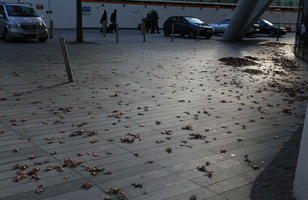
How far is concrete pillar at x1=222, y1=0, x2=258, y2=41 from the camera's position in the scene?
23.0 metres

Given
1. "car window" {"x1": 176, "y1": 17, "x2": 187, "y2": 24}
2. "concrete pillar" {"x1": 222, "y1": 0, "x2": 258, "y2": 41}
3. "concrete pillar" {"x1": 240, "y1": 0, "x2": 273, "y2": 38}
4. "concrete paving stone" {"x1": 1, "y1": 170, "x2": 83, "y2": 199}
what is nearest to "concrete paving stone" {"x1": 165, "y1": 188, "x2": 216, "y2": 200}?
"concrete paving stone" {"x1": 1, "y1": 170, "x2": 83, "y2": 199}

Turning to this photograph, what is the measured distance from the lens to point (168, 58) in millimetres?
15023

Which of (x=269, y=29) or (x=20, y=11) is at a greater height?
(x=20, y=11)

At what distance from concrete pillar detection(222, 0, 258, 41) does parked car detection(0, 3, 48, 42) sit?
1141 cm

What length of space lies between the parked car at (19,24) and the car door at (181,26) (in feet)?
36.3

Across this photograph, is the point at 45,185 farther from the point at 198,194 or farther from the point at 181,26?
the point at 181,26

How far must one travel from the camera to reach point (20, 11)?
20.3 metres

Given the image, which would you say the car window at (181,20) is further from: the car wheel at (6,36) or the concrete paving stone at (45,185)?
the concrete paving stone at (45,185)

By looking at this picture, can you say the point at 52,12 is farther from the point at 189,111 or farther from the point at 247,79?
the point at 189,111

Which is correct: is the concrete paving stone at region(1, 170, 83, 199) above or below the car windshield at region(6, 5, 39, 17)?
below

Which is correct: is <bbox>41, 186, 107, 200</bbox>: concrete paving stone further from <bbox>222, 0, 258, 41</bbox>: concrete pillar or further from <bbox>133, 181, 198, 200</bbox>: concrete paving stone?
<bbox>222, 0, 258, 41</bbox>: concrete pillar

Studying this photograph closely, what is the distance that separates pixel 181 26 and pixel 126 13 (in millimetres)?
13233

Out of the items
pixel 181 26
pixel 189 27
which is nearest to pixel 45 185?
pixel 189 27

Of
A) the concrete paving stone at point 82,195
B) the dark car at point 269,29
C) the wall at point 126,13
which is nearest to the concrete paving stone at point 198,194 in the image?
the concrete paving stone at point 82,195
